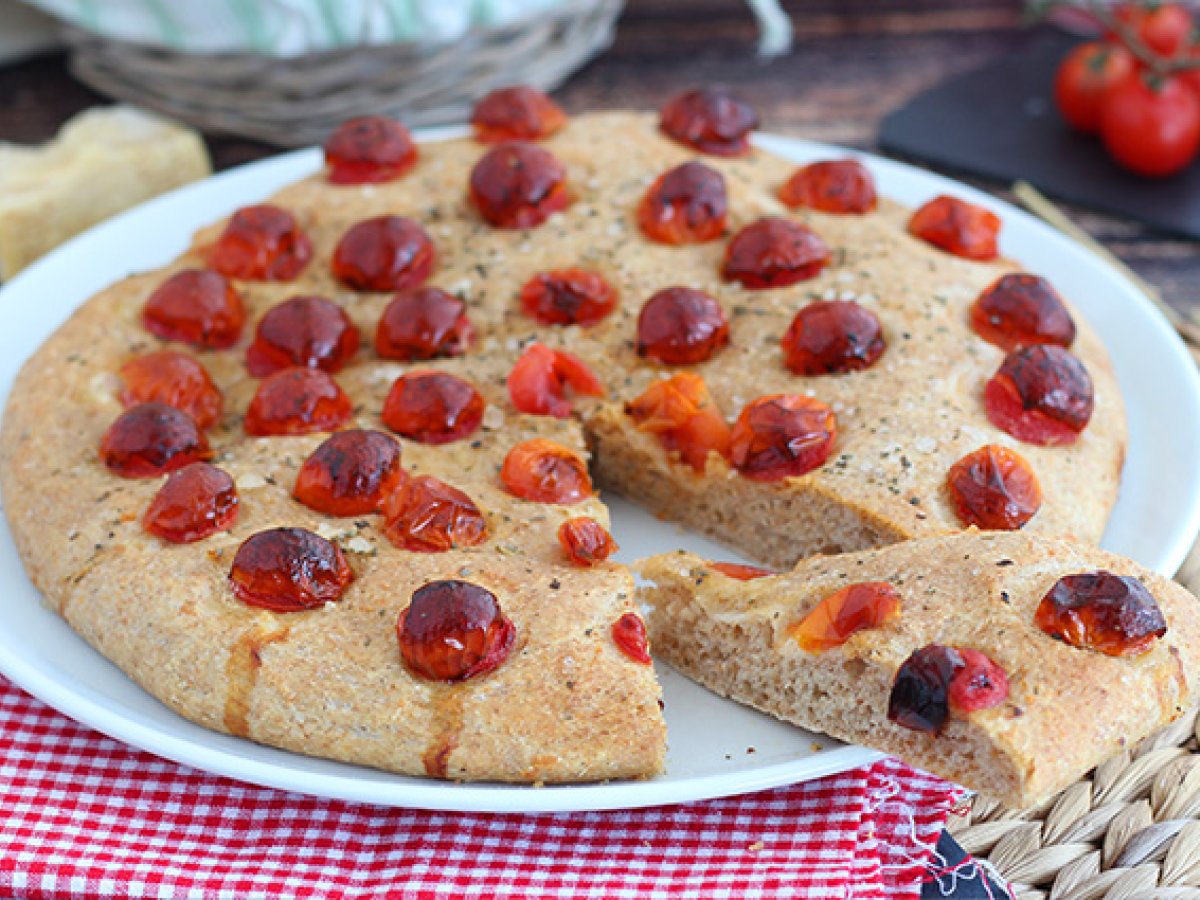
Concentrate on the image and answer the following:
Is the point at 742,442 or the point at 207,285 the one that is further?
the point at 207,285

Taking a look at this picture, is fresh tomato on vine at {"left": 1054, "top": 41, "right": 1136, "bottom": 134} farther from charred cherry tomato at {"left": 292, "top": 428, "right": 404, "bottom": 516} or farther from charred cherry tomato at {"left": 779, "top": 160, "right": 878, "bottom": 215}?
charred cherry tomato at {"left": 292, "top": 428, "right": 404, "bottom": 516}

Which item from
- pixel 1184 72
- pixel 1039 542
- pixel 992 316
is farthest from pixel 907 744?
pixel 1184 72

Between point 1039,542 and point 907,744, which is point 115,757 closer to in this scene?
point 907,744

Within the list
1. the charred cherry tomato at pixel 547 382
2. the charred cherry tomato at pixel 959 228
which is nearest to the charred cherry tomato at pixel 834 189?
the charred cherry tomato at pixel 959 228

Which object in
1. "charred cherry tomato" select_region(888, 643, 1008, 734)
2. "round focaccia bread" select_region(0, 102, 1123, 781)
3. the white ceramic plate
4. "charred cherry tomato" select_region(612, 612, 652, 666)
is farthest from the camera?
"charred cherry tomato" select_region(612, 612, 652, 666)

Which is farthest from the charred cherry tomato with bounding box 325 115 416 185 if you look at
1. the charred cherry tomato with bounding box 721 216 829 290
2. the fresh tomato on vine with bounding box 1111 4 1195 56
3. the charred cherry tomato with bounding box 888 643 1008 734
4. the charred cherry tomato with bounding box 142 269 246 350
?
the fresh tomato on vine with bounding box 1111 4 1195 56
